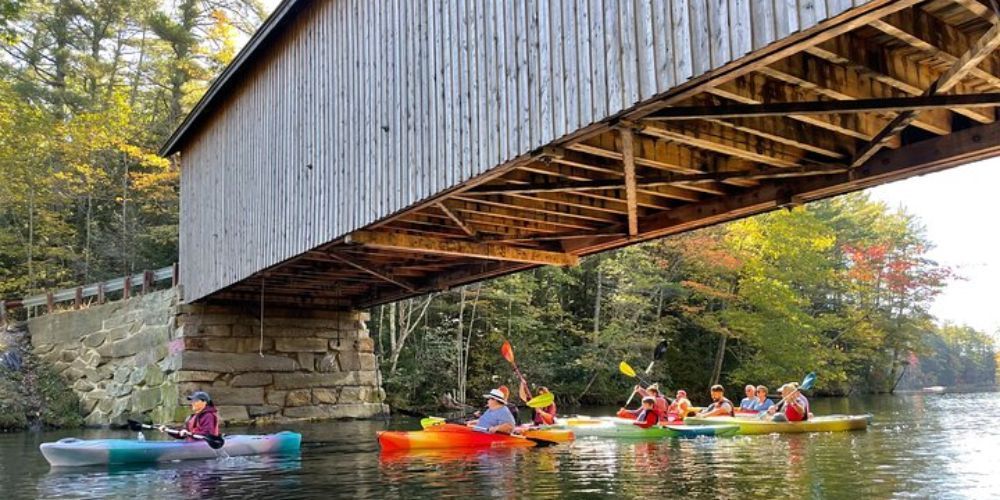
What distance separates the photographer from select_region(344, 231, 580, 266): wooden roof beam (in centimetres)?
1081

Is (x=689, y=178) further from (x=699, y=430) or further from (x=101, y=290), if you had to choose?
(x=101, y=290)

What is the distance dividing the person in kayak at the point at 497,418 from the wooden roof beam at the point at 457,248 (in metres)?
2.08

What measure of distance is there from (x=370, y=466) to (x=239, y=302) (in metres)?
8.39

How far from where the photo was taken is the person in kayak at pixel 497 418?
12133 mm

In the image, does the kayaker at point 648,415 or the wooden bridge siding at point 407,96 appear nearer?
the wooden bridge siding at point 407,96

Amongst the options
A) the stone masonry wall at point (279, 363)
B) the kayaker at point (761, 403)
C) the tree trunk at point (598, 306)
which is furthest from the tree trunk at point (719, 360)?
the stone masonry wall at point (279, 363)

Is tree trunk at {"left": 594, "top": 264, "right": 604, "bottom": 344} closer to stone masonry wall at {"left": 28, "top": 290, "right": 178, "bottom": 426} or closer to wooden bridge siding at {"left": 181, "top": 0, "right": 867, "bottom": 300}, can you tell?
stone masonry wall at {"left": 28, "top": 290, "right": 178, "bottom": 426}

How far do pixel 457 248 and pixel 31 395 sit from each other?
12.3 meters

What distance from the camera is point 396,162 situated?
969cm

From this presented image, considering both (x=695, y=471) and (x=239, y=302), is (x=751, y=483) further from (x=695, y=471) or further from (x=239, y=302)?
(x=239, y=302)

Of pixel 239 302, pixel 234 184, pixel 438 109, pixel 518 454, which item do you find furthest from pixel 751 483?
pixel 239 302

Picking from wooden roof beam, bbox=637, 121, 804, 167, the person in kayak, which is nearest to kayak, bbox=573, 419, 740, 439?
the person in kayak

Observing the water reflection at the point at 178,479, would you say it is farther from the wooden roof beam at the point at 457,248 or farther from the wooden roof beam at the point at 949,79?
the wooden roof beam at the point at 949,79

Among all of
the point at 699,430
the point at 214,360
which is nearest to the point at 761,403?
the point at 699,430
